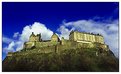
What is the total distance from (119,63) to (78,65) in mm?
1802

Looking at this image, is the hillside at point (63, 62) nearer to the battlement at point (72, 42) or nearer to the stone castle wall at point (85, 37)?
the battlement at point (72, 42)

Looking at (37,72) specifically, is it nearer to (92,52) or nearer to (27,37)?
(27,37)

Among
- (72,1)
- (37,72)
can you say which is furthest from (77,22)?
(37,72)

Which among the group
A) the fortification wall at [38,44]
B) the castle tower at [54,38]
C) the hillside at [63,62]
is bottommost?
the hillside at [63,62]

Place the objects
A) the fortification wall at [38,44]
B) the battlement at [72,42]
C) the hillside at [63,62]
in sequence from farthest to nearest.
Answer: the fortification wall at [38,44] < the battlement at [72,42] < the hillside at [63,62]

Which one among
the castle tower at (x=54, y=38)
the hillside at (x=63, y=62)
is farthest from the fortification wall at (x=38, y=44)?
the hillside at (x=63, y=62)

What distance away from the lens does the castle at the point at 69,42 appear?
15680 mm

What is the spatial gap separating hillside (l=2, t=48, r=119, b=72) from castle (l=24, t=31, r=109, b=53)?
39 centimetres

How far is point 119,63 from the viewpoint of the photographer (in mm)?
14055

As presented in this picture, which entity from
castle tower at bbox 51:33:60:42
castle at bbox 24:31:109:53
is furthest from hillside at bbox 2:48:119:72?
castle tower at bbox 51:33:60:42

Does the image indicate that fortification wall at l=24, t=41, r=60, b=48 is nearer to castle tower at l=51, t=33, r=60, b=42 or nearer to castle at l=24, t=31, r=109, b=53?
castle at l=24, t=31, r=109, b=53

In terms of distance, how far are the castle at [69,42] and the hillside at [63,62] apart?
39cm

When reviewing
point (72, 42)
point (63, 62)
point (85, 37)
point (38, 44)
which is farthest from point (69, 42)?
point (63, 62)

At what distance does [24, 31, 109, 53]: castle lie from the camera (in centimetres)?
1568
